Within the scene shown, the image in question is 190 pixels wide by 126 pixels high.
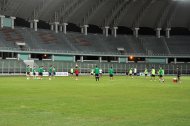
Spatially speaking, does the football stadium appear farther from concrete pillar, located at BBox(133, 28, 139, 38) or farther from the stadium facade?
concrete pillar, located at BBox(133, 28, 139, 38)

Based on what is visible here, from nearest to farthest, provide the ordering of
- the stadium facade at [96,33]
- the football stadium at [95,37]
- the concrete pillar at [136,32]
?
the football stadium at [95,37], the stadium facade at [96,33], the concrete pillar at [136,32]

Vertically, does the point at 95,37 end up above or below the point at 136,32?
below

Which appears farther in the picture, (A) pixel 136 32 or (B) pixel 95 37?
(A) pixel 136 32

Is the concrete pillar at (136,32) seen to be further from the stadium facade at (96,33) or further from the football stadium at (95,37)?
the football stadium at (95,37)

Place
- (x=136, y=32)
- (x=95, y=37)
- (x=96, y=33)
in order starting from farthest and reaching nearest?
(x=136, y=32) < (x=96, y=33) < (x=95, y=37)

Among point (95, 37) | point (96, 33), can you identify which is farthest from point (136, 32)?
point (95, 37)

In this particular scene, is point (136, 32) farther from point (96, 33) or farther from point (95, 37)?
point (95, 37)

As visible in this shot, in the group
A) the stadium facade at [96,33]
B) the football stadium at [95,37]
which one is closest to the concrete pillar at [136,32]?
the stadium facade at [96,33]

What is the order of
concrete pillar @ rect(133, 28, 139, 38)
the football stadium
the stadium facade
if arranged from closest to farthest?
the football stadium → the stadium facade → concrete pillar @ rect(133, 28, 139, 38)

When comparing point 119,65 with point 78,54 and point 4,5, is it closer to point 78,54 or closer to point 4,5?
point 78,54

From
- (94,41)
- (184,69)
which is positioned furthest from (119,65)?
(184,69)

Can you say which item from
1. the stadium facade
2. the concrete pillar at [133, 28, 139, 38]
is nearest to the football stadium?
the stadium facade

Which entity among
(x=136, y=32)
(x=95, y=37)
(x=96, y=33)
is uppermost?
(x=136, y=32)

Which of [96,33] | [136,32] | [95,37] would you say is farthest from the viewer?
[136,32]
